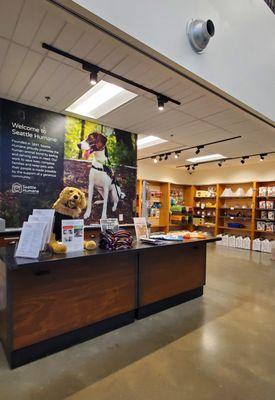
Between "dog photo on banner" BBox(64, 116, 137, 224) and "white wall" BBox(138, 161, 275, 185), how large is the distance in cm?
339

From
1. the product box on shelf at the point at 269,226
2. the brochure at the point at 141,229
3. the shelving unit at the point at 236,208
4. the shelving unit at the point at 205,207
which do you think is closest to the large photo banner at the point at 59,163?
the brochure at the point at 141,229

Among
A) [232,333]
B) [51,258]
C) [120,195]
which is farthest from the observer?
[120,195]

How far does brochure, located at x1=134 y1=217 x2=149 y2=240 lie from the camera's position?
3350mm

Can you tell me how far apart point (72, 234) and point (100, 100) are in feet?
7.44

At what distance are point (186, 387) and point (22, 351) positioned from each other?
1.39 metres

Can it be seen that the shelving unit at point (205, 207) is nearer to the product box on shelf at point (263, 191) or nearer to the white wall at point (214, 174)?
the white wall at point (214, 174)

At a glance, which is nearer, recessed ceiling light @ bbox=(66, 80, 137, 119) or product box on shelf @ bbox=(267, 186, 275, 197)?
recessed ceiling light @ bbox=(66, 80, 137, 119)

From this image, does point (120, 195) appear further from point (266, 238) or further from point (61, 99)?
point (266, 238)

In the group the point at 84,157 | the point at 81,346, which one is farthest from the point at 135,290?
the point at 84,157

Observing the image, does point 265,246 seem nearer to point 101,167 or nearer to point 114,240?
point 101,167

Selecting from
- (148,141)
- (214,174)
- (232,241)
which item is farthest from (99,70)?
(214,174)

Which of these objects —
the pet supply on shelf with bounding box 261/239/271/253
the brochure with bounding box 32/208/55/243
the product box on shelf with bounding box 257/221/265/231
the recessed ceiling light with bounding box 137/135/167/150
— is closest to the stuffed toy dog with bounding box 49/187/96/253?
the brochure with bounding box 32/208/55/243

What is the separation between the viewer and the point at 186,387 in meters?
1.95

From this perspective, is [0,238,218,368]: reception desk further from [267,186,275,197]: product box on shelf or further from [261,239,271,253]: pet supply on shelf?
[267,186,275,197]: product box on shelf
